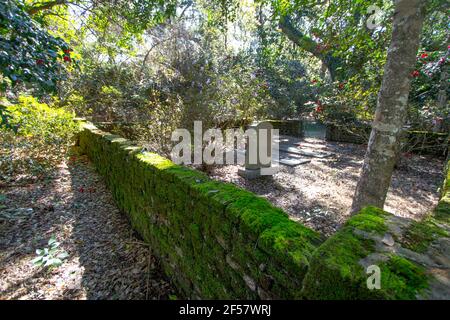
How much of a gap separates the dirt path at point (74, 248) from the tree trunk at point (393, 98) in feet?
8.81

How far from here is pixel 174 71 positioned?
19.2 feet

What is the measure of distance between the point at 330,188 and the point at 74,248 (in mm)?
4759

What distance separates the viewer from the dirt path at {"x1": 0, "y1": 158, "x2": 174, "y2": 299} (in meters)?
2.37

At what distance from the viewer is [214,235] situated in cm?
171

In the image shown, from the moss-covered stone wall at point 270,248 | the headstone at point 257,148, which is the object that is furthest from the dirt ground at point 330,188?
the moss-covered stone wall at point 270,248

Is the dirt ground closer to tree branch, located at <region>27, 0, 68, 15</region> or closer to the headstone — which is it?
the headstone

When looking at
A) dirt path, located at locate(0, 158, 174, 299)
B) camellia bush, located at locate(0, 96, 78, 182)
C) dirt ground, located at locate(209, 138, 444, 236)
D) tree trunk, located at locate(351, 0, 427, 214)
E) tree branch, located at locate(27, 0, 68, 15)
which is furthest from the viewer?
tree branch, located at locate(27, 0, 68, 15)

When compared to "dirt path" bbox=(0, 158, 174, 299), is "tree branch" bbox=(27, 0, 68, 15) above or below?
above

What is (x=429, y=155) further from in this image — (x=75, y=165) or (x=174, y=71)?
(x=75, y=165)

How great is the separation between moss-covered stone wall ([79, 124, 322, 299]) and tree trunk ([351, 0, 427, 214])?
1717mm

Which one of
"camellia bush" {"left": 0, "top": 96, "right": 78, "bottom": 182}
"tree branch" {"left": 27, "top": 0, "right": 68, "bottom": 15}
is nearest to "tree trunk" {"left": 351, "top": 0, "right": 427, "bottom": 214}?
"camellia bush" {"left": 0, "top": 96, "right": 78, "bottom": 182}

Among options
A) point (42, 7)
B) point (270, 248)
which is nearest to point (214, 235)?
point (270, 248)
